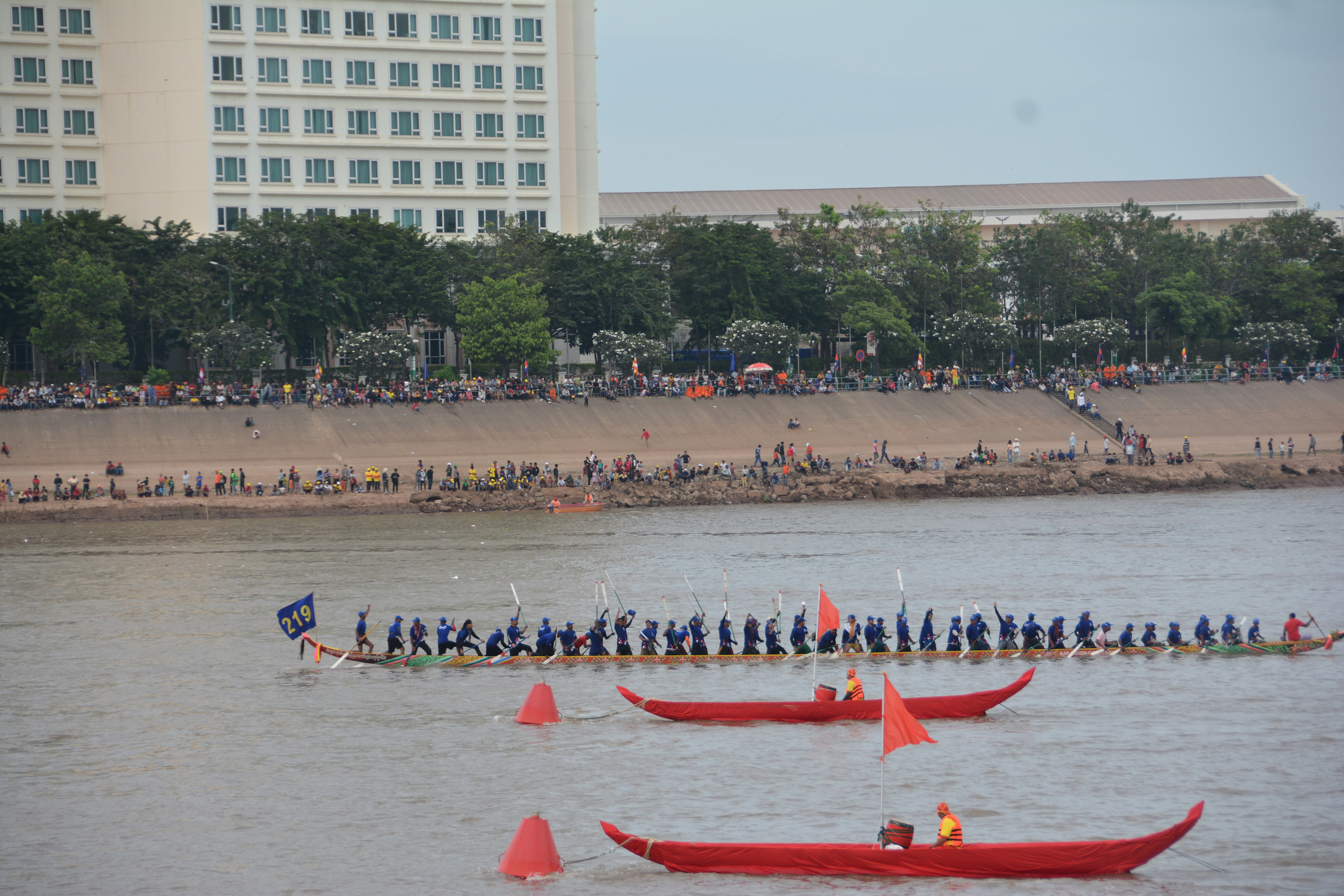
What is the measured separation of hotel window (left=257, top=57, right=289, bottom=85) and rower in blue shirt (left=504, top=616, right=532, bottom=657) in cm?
6970

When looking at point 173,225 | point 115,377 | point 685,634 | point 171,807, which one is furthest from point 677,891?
point 173,225

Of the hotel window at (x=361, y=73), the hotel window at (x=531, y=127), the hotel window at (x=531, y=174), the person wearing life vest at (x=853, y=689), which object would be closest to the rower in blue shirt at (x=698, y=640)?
the person wearing life vest at (x=853, y=689)

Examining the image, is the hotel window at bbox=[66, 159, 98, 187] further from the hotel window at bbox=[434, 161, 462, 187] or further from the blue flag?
the blue flag

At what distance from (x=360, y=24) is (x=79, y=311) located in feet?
106

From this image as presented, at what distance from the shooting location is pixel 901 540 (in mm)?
55281

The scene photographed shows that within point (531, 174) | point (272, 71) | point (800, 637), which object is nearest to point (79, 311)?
point (272, 71)

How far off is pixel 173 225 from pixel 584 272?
26461 millimetres

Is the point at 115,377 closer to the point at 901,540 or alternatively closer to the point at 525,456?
the point at 525,456

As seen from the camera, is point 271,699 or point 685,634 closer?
point 271,699

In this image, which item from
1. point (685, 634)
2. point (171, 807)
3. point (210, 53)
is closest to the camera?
point (171, 807)

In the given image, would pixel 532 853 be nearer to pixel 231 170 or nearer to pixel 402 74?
pixel 231 170

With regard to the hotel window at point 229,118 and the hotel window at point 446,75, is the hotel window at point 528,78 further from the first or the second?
the hotel window at point 229,118

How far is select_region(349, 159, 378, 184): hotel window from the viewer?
9556 cm

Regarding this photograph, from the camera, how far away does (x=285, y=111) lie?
93.7 metres
